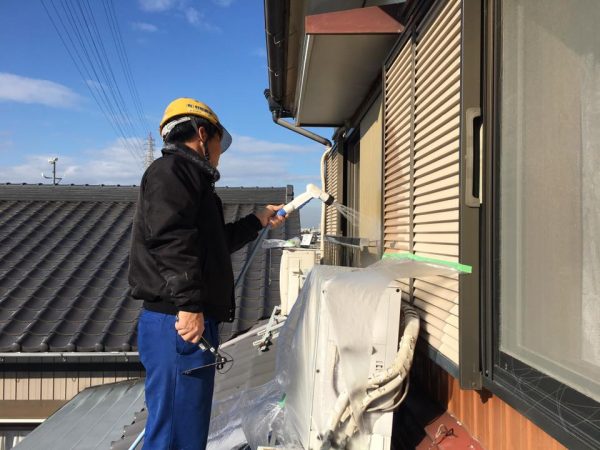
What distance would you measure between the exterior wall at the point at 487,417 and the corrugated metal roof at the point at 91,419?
292 centimetres

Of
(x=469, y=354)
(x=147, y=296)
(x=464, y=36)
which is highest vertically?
(x=464, y=36)

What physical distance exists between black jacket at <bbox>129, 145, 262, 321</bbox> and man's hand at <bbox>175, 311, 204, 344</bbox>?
0.11 feet

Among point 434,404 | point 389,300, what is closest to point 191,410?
point 389,300

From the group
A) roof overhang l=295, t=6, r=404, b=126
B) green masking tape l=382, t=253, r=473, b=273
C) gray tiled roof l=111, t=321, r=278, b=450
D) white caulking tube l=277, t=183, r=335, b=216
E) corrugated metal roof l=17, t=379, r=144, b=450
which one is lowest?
corrugated metal roof l=17, t=379, r=144, b=450

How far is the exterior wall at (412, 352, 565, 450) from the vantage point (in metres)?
1.51

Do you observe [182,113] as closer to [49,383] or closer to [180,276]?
[180,276]

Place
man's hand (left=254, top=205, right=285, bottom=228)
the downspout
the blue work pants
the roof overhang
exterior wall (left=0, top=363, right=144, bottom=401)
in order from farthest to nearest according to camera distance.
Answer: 1. the downspout
2. exterior wall (left=0, top=363, right=144, bottom=401)
3. the roof overhang
4. man's hand (left=254, top=205, right=285, bottom=228)
5. the blue work pants

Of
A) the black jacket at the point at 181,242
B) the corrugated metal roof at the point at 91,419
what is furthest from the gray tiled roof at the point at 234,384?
the black jacket at the point at 181,242

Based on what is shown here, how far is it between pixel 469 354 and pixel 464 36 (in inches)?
44.3

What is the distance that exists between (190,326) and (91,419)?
10.9 feet

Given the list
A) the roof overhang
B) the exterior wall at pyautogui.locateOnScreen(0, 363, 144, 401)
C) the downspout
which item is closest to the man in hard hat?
the roof overhang

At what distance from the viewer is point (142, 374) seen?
5703 millimetres

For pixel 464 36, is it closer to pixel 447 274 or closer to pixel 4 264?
pixel 447 274

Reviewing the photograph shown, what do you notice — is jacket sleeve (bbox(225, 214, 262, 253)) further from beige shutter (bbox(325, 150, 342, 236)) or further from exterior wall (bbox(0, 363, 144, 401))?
beige shutter (bbox(325, 150, 342, 236))
